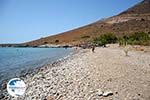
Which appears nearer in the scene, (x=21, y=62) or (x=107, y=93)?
(x=107, y=93)

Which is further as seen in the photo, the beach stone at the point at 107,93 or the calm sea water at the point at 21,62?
the calm sea water at the point at 21,62

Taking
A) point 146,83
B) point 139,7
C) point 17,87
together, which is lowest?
point 146,83

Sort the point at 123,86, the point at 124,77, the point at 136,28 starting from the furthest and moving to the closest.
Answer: the point at 136,28, the point at 124,77, the point at 123,86

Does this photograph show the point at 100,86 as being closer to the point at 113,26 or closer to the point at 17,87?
the point at 17,87

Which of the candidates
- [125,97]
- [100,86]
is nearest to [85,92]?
[100,86]

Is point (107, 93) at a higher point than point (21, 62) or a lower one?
higher

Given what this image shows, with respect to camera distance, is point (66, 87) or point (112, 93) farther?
point (66, 87)

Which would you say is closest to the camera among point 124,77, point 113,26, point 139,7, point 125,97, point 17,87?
point 17,87

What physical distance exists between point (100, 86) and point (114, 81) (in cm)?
146

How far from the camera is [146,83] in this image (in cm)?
1339

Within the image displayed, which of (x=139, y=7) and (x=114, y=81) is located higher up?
(x=139, y=7)

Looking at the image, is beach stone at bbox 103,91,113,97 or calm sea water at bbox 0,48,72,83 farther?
calm sea water at bbox 0,48,72,83

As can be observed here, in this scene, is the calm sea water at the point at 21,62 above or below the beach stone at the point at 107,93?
below

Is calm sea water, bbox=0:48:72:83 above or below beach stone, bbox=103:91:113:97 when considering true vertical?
below
